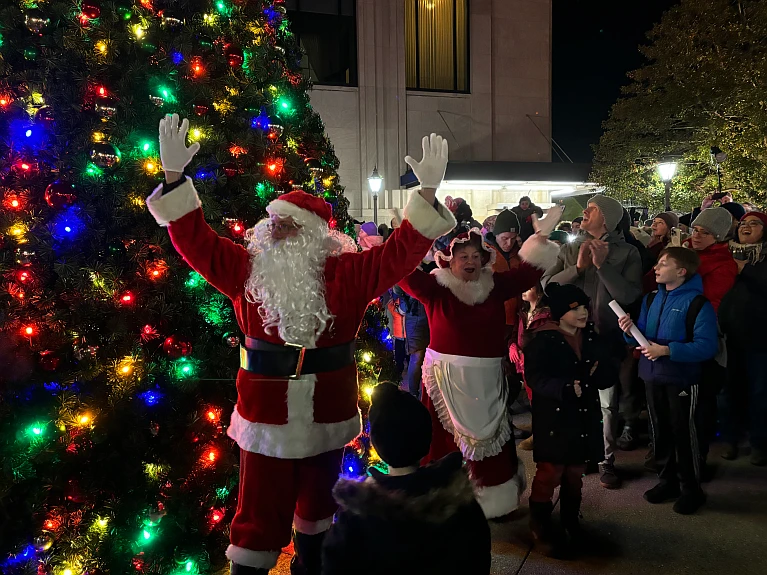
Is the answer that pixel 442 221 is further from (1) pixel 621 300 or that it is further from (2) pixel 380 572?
(1) pixel 621 300

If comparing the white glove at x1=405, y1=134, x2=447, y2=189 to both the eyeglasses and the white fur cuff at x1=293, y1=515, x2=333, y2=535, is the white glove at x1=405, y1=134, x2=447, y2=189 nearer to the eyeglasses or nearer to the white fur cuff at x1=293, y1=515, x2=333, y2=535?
the eyeglasses

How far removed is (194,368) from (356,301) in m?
1.22

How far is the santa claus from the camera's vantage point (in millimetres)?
2576

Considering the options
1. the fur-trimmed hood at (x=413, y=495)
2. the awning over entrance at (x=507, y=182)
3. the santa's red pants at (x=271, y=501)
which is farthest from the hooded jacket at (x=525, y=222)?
the awning over entrance at (x=507, y=182)

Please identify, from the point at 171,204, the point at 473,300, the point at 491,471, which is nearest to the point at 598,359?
the point at 473,300

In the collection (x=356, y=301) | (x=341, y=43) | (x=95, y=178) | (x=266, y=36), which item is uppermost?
(x=341, y=43)

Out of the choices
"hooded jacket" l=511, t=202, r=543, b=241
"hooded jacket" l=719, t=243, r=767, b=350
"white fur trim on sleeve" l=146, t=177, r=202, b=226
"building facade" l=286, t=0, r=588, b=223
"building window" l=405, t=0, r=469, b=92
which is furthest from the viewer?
"building window" l=405, t=0, r=469, b=92

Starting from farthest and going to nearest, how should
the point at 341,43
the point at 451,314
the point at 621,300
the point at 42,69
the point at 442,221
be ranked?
the point at 341,43 → the point at 621,300 → the point at 451,314 → the point at 42,69 → the point at 442,221

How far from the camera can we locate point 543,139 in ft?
65.1

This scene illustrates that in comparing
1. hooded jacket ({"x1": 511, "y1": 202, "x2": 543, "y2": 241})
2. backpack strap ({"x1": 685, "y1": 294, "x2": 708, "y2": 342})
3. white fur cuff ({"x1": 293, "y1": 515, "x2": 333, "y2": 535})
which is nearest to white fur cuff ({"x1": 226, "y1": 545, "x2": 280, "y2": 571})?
white fur cuff ({"x1": 293, "y1": 515, "x2": 333, "y2": 535})

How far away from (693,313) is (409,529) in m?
3.01

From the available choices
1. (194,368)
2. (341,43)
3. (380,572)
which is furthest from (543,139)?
(380,572)

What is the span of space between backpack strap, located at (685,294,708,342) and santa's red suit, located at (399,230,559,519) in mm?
Answer: 1026

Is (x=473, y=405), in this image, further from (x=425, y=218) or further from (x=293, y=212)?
(x=293, y=212)
